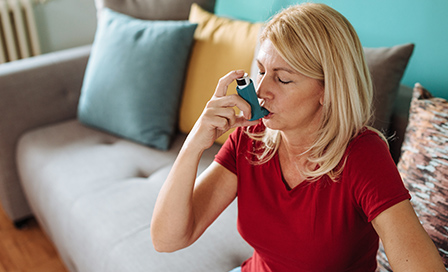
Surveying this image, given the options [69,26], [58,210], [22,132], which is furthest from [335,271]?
[69,26]

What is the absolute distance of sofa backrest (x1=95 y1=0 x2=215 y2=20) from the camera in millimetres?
2006

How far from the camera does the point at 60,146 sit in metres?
1.92

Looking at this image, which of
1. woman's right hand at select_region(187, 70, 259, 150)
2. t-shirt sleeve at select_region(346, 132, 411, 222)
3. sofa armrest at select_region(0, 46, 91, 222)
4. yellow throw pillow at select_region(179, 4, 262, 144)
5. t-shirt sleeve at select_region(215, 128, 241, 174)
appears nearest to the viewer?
t-shirt sleeve at select_region(346, 132, 411, 222)

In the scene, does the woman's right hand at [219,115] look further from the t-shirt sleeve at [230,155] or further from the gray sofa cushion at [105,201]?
the gray sofa cushion at [105,201]

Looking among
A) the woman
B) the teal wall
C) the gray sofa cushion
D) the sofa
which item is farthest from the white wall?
the woman

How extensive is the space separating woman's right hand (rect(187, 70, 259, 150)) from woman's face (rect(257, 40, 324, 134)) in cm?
5

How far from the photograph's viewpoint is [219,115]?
1.00 meters

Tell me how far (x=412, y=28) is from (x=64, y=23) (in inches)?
90.3

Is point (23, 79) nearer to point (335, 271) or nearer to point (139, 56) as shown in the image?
point (139, 56)

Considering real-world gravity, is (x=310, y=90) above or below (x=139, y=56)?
above

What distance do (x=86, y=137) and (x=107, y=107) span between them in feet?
0.59

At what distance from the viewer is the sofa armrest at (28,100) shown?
78.6 inches

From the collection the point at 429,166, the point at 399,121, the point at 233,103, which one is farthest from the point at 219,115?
the point at 399,121

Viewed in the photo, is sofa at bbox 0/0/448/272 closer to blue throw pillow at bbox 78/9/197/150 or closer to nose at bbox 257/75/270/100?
blue throw pillow at bbox 78/9/197/150
